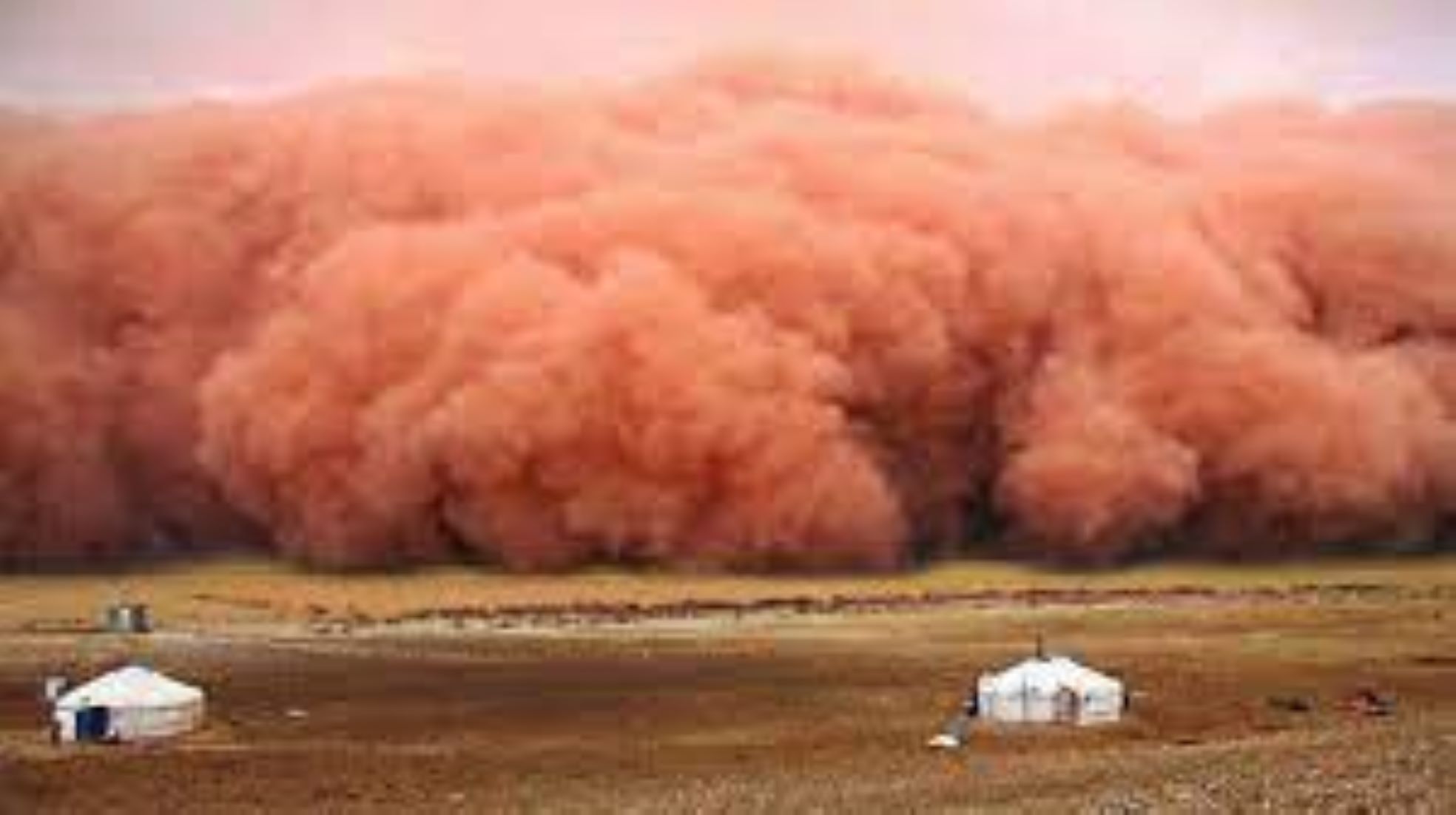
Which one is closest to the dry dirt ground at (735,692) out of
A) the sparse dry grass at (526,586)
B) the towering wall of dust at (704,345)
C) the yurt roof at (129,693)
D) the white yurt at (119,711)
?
the sparse dry grass at (526,586)

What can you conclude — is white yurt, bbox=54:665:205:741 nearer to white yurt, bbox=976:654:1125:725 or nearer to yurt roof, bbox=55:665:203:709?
yurt roof, bbox=55:665:203:709

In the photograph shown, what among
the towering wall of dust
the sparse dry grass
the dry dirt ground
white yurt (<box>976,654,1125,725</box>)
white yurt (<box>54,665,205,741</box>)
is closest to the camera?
the dry dirt ground

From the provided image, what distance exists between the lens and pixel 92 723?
21672 millimetres

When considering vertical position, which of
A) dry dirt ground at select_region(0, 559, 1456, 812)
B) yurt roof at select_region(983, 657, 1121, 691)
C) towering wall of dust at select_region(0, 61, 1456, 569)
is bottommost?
dry dirt ground at select_region(0, 559, 1456, 812)

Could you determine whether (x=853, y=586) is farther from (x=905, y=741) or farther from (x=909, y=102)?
(x=909, y=102)

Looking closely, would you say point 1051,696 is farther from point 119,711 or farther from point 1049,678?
point 119,711

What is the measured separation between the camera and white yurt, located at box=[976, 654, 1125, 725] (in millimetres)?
22156

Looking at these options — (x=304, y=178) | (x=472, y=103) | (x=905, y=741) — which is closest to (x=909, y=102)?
(x=472, y=103)

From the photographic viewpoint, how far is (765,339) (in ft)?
146

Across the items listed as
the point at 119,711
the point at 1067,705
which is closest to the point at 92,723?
the point at 119,711

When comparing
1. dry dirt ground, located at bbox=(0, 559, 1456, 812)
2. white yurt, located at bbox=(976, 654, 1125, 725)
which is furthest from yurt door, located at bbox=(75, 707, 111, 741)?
white yurt, located at bbox=(976, 654, 1125, 725)

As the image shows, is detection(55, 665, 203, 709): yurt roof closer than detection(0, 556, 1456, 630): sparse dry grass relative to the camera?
Yes

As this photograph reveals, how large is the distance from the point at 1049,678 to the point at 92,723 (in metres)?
8.77

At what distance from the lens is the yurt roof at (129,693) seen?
70.9 ft
